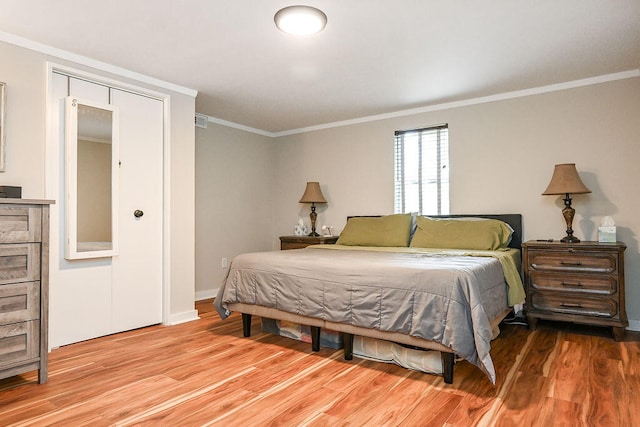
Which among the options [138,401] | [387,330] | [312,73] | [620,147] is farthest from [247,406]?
[620,147]

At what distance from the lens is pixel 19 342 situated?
2.18 meters

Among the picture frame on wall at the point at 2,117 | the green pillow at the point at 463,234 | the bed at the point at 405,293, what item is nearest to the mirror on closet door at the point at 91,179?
the picture frame on wall at the point at 2,117

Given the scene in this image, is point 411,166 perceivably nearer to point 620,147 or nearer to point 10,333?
point 620,147

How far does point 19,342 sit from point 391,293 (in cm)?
211

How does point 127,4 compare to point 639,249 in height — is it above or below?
above

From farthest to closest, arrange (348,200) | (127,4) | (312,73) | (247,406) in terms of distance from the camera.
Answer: (348,200) → (312,73) → (127,4) → (247,406)

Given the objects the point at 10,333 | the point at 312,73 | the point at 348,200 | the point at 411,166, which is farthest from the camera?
the point at 348,200

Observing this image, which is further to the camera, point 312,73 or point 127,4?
point 312,73

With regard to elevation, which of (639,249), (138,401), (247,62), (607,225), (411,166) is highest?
(247,62)

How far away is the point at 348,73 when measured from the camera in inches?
134

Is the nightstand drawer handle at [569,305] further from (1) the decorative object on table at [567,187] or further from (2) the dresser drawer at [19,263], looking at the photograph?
(2) the dresser drawer at [19,263]

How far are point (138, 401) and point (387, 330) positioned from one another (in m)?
1.41

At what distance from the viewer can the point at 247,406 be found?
1993 mm

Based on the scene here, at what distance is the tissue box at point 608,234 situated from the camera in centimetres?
320
